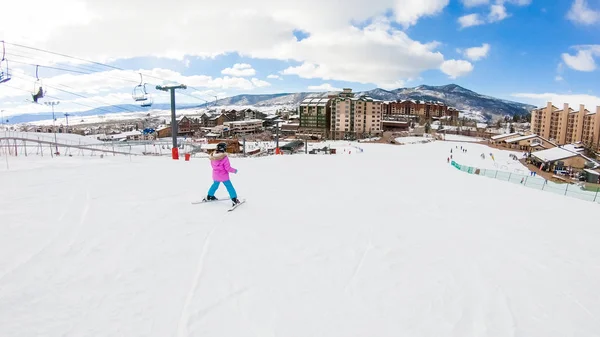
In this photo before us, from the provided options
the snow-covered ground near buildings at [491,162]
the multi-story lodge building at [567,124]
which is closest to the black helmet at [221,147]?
the snow-covered ground near buildings at [491,162]

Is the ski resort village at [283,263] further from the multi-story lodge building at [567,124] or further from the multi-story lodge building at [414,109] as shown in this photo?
the multi-story lodge building at [414,109]

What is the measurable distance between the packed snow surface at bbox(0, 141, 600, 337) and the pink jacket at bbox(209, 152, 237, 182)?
557 millimetres

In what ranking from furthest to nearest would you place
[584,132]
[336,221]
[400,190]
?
[584,132], [400,190], [336,221]

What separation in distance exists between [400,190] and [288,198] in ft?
11.5

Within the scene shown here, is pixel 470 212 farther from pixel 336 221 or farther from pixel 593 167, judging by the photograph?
pixel 593 167

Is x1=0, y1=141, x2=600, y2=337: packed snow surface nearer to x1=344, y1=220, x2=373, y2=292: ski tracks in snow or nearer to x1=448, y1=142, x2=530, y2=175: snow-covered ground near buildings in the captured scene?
x1=344, y1=220, x2=373, y2=292: ski tracks in snow

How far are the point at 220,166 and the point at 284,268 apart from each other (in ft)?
9.96

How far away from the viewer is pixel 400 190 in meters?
8.61

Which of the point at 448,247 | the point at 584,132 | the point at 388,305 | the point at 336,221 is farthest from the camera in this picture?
the point at 584,132

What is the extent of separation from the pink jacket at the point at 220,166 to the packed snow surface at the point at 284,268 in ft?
1.83

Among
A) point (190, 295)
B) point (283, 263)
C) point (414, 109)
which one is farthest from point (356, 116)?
point (190, 295)

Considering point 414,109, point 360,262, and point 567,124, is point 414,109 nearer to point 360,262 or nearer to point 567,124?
point 567,124

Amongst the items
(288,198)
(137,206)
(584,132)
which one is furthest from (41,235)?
(584,132)

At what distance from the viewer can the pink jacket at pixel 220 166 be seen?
589 cm
